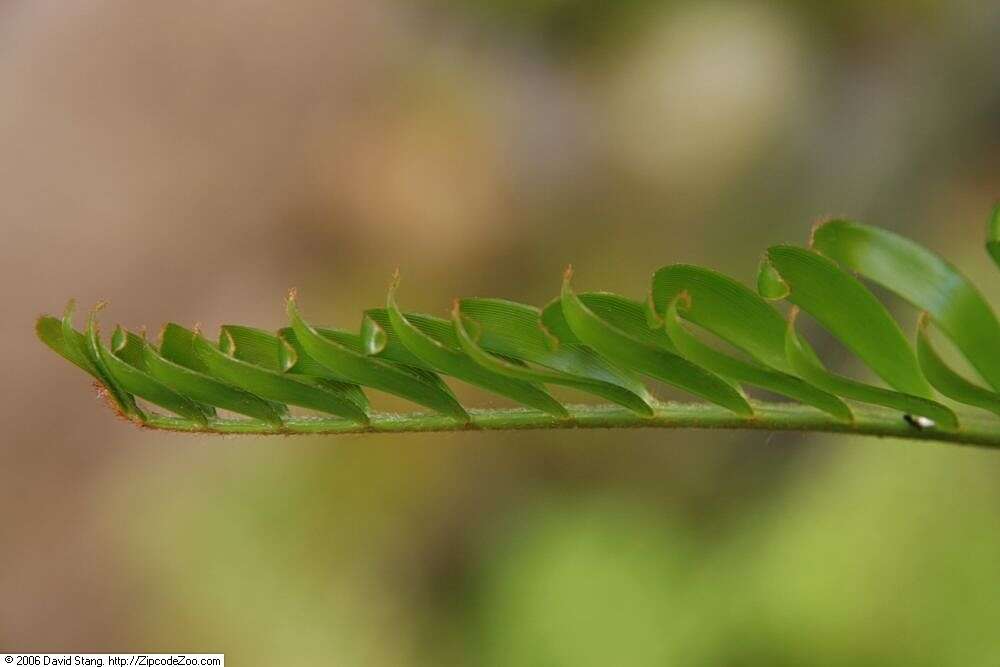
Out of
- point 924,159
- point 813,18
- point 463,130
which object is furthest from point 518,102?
point 924,159

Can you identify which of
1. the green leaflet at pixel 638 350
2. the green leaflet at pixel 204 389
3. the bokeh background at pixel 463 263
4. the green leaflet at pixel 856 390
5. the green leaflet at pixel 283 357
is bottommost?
the green leaflet at pixel 856 390

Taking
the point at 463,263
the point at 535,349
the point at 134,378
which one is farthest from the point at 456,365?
the point at 463,263

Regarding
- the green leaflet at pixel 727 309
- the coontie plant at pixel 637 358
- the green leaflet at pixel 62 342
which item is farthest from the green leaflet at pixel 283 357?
the green leaflet at pixel 727 309

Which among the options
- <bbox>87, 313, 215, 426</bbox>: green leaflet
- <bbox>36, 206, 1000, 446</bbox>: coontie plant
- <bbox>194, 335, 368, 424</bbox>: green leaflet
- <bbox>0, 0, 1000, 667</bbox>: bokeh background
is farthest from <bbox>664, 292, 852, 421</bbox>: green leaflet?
<bbox>0, 0, 1000, 667</bbox>: bokeh background

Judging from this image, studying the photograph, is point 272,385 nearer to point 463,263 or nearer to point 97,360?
point 97,360

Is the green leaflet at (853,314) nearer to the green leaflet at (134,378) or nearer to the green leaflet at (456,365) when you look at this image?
the green leaflet at (456,365)

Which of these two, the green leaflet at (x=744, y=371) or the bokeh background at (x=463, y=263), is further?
the bokeh background at (x=463, y=263)
